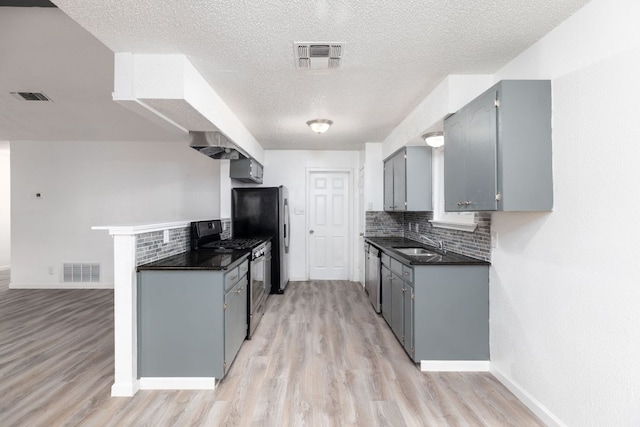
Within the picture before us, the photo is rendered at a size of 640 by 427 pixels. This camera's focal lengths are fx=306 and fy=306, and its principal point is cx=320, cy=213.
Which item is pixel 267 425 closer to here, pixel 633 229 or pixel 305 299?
pixel 633 229

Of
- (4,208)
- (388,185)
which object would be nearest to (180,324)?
(388,185)

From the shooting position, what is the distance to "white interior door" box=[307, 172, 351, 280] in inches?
222

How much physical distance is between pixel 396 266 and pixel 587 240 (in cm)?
161

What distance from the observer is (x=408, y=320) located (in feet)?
8.65

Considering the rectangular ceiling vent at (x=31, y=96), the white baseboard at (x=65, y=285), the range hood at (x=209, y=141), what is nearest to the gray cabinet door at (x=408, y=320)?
the range hood at (x=209, y=141)

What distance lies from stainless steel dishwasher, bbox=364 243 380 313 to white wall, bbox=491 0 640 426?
5.76 ft

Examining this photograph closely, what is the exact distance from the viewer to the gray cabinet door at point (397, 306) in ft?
9.27

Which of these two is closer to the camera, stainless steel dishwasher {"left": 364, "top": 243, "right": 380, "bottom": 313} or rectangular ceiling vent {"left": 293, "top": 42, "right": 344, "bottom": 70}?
rectangular ceiling vent {"left": 293, "top": 42, "right": 344, "bottom": 70}

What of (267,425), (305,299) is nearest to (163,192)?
(305,299)

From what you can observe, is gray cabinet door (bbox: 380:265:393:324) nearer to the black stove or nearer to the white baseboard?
the black stove

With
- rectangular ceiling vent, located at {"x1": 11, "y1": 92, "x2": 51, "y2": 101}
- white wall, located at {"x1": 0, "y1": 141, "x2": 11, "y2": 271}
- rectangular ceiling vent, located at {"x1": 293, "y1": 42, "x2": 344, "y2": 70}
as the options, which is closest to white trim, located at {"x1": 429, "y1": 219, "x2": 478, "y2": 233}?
rectangular ceiling vent, located at {"x1": 293, "y1": 42, "x2": 344, "y2": 70}

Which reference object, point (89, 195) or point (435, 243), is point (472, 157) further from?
point (89, 195)

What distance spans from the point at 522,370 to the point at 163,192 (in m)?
5.42

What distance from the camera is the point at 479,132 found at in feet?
6.86
